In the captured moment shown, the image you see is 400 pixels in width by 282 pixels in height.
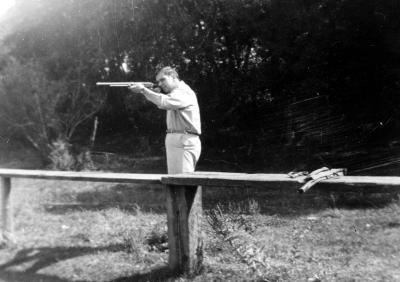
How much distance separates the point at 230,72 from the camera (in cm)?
1095

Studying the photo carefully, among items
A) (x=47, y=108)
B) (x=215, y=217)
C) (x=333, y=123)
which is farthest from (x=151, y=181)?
(x=47, y=108)

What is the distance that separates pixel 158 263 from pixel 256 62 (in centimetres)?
693

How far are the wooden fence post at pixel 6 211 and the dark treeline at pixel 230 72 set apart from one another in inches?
219

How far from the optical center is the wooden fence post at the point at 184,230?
4.55 m

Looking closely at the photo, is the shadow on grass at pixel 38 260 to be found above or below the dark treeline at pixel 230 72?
below

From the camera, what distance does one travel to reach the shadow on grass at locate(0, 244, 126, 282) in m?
5.04

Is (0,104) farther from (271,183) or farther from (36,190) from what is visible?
(271,183)

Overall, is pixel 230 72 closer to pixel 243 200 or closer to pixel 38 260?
pixel 243 200

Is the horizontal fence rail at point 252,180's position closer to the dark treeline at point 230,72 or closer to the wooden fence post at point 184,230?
the wooden fence post at point 184,230

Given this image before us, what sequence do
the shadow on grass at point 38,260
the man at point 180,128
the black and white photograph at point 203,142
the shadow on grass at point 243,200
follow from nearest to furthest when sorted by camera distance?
the black and white photograph at point 203,142
the shadow on grass at point 38,260
the man at point 180,128
the shadow on grass at point 243,200

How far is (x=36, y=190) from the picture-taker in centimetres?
988

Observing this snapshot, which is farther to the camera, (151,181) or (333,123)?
(333,123)

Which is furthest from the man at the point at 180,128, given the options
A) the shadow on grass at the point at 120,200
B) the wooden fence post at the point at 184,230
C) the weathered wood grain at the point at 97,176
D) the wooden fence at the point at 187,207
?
the shadow on grass at the point at 120,200

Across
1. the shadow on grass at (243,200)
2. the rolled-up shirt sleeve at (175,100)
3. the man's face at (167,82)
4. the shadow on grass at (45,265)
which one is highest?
the man's face at (167,82)
